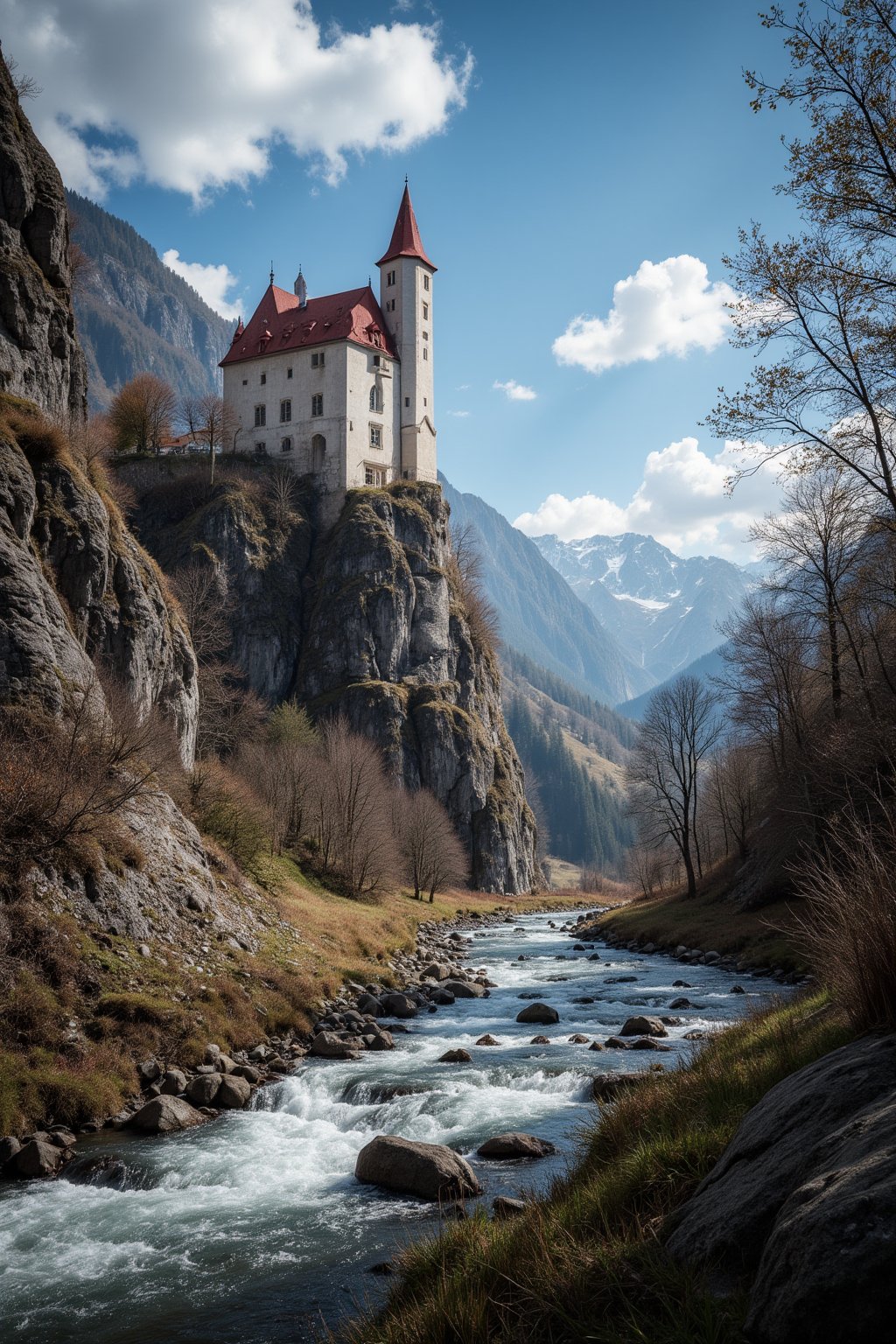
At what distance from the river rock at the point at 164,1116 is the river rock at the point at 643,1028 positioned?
13.7m

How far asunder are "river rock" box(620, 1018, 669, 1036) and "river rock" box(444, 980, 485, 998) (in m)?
10.8

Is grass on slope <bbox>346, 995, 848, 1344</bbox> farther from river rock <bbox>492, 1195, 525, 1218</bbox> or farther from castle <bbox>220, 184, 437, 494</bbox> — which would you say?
castle <bbox>220, 184, 437, 494</bbox>

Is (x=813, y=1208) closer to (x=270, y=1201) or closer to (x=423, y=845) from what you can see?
(x=270, y=1201)

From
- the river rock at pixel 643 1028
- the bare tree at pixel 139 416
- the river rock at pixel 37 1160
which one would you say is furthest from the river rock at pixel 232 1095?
the bare tree at pixel 139 416

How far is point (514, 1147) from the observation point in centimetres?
1664

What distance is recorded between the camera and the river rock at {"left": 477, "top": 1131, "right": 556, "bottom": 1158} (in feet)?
54.3

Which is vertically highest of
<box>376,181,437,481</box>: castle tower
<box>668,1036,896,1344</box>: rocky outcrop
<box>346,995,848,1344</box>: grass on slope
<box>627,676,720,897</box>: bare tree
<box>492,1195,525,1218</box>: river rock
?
<box>376,181,437,481</box>: castle tower

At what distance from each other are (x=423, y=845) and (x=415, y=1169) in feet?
203

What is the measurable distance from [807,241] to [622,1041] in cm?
2181

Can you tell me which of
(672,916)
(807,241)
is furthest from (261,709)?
(807,241)

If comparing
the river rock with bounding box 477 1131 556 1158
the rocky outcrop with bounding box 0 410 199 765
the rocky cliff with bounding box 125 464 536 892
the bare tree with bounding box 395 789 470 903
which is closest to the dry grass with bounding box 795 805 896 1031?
the river rock with bounding box 477 1131 556 1158

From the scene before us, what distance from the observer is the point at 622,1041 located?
2573cm

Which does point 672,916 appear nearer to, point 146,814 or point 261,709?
point 146,814

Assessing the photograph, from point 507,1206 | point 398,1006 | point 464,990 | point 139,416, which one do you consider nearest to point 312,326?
point 139,416
